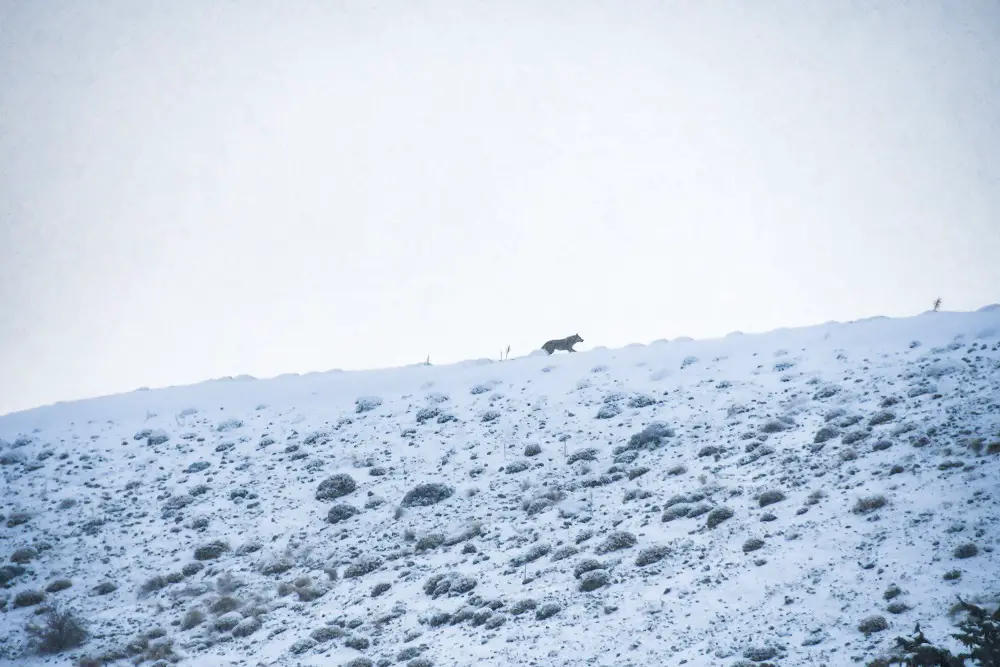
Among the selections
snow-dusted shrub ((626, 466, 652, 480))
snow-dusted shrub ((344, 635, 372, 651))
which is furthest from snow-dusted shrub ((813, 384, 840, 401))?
snow-dusted shrub ((344, 635, 372, 651))

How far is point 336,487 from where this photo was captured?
19188mm

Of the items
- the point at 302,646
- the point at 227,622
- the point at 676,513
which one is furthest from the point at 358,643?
the point at 676,513

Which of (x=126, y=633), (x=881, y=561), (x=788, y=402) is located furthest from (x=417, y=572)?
(x=788, y=402)

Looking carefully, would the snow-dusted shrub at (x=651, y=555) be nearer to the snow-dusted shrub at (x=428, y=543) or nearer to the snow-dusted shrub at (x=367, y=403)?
the snow-dusted shrub at (x=428, y=543)

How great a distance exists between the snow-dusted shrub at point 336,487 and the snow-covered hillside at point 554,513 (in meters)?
0.09

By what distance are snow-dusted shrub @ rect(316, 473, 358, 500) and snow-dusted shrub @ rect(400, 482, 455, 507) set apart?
1.79m

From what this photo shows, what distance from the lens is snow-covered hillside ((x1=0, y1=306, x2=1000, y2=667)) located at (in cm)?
1109

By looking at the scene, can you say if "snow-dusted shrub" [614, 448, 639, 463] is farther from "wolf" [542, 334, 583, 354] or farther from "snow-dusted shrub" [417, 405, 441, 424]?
"wolf" [542, 334, 583, 354]

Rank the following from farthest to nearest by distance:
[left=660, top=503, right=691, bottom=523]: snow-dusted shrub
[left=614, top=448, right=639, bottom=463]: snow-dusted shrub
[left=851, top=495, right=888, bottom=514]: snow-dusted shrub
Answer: [left=614, top=448, right=639, bottom=463]: snow-dusted shrub
[left=660, top=503, right=691, bottom=523]: snow-dusted shrub
[left=851, top=495, right=888, bottom=514]: snow-dusted shrub

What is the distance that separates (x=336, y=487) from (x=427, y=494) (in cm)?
268

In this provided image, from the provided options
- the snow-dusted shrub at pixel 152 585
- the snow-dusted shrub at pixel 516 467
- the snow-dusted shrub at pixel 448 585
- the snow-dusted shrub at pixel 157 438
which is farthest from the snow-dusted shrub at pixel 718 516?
the snow-dusted shrub at pixel 157 438

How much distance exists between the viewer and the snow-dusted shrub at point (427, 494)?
17.9 meters

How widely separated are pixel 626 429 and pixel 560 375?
5725 millimetres

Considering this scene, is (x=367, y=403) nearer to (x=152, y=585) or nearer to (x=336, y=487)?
(x=336, y=487)
